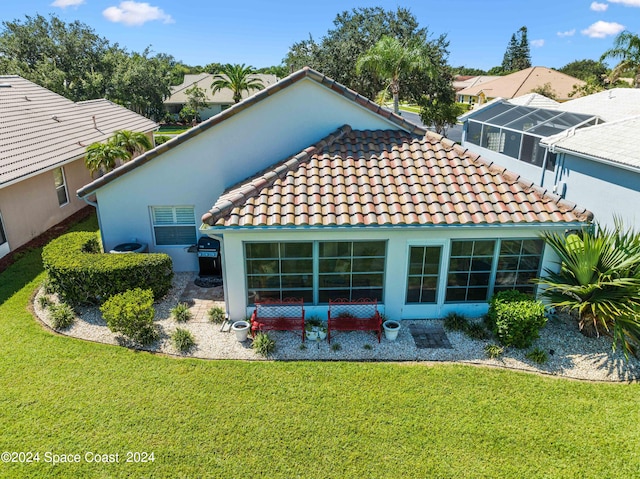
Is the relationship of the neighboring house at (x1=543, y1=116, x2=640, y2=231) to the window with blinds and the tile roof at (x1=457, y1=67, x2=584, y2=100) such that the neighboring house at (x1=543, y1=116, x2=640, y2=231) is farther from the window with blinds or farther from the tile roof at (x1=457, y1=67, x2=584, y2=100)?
the tile roof at (x1=457, y1=67, x2=584, y2=100)

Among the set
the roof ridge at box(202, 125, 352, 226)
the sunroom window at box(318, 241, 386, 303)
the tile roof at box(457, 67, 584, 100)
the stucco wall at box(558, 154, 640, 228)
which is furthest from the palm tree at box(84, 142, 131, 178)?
the tile roof at box(457, 67, 584, 100)

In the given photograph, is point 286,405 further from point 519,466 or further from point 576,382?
point 576,382

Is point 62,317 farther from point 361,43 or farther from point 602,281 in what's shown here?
point 361,43

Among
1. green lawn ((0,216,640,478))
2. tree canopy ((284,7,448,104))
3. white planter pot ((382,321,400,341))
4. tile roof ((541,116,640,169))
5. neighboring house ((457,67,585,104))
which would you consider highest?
tree canopy ((284,7,448,104))

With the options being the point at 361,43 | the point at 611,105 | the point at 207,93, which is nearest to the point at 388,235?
the point at 611,105

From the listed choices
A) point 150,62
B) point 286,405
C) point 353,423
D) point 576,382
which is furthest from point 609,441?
point 150,62
